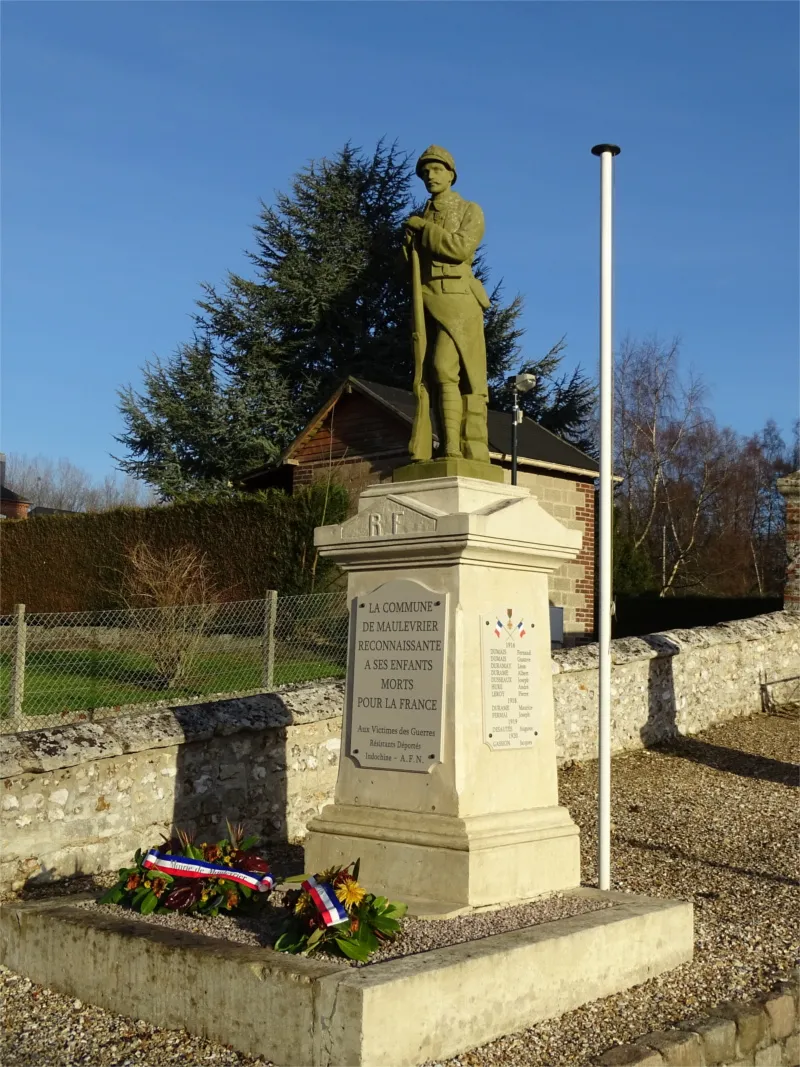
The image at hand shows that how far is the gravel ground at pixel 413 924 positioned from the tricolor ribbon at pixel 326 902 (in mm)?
155

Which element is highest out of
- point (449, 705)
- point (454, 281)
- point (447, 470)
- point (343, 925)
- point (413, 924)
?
point (454, 281)

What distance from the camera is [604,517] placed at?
6277 millimetres

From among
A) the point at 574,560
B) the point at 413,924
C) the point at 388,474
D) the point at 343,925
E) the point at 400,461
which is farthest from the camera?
the point at 574,560

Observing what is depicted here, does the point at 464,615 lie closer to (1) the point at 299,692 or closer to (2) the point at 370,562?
(2) the point at 370,562

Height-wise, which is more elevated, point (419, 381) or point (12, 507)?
point (12, 507)

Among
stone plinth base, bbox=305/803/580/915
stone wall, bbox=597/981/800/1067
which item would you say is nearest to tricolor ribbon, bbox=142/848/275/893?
stone plinth base, bbox=305/803/580/915

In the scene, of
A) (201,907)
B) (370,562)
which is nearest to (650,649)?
(370,562)

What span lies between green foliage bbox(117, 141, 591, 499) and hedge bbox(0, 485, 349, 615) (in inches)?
210

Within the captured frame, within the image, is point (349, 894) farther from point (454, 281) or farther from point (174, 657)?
point (174, 657)

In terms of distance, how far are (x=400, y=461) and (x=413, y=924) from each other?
16.5 m

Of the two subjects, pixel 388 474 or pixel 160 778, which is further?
pixel 388 474

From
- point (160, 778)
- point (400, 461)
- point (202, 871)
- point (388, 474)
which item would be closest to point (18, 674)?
point (160, 778)

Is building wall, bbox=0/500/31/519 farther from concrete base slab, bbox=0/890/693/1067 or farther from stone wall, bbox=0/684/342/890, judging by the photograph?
concrete base slab, bbox=0/890/693/1067

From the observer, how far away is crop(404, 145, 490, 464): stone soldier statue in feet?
20.4
